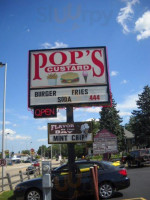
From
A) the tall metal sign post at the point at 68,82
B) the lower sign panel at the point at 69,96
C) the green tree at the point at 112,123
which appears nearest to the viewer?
the tall metal sign post at the point at 68,82

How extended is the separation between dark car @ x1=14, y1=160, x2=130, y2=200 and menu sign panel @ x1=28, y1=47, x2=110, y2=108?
9.07ft

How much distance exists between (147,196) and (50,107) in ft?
16.0

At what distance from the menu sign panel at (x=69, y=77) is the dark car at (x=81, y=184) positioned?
276 cm

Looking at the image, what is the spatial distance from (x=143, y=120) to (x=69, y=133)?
4293 cm

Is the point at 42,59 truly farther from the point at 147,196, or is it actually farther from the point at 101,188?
the point at 147,196

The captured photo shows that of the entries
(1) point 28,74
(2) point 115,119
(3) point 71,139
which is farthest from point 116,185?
(2) point 115,119

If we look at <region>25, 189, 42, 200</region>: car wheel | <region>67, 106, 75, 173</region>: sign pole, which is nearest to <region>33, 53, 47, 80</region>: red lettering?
<region>67, 106, 75, 173</region>: sign pole

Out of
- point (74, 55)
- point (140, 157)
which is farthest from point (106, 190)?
point (140, 157)

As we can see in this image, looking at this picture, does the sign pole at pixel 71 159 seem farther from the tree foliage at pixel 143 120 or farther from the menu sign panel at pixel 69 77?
the tree foliage at pixel 143 120

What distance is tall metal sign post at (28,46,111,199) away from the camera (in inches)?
347

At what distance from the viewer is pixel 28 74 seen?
30.5ft

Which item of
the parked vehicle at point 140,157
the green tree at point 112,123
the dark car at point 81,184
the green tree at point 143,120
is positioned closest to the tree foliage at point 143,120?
the green tree at point 143,120

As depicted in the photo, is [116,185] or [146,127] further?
[146,127]

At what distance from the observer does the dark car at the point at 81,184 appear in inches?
367
